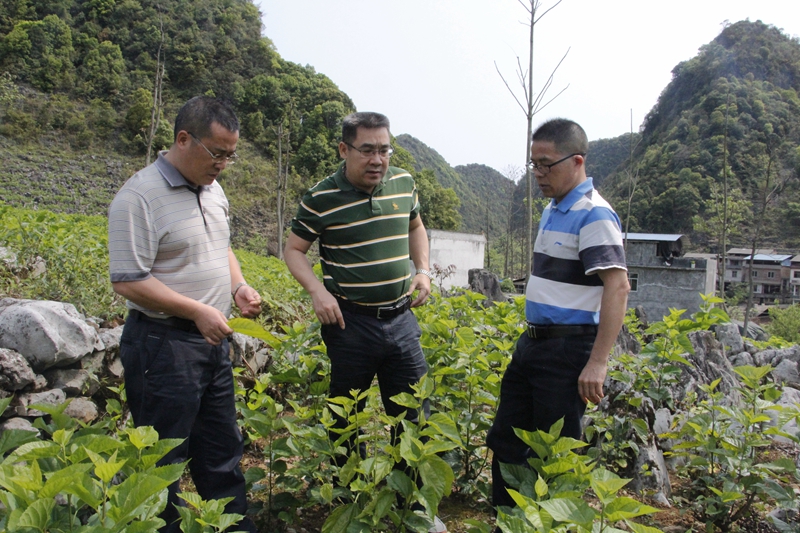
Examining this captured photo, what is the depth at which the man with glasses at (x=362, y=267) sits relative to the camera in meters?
2.29

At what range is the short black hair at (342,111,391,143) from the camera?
2.29 meters

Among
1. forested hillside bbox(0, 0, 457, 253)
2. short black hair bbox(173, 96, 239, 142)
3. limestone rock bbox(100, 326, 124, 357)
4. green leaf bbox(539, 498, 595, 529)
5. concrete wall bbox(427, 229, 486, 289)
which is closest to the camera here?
green leaf bbox(539, 498, 595, 529)

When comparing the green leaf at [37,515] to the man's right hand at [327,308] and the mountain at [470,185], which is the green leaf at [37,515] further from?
the mountain at [470,185]

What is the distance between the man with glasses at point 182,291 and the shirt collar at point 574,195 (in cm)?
126

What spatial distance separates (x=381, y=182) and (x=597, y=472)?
1.40 metres

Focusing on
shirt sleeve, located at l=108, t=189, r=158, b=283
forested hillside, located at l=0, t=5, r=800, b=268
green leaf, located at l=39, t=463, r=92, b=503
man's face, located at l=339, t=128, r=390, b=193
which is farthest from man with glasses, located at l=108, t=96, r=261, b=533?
forested hillside, located at l=0, t=5, r=800, b=268

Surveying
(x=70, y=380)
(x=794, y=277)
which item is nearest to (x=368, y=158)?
(x=70, y=380)

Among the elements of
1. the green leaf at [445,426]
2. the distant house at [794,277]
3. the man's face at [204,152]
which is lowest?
the distant house at [794,277]

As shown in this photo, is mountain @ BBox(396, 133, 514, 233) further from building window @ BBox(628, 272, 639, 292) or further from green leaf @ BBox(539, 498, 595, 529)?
green leaf @ BBox(539, 498, 595, 529)

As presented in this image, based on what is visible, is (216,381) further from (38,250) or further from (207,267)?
(38,250)

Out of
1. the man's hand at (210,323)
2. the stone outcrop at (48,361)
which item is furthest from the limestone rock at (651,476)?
the stone outcrop at (48,361)

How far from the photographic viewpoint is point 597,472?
1.54 m

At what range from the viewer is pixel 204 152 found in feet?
6.27

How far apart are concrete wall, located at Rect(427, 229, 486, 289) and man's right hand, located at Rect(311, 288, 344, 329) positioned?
19.6 meters
